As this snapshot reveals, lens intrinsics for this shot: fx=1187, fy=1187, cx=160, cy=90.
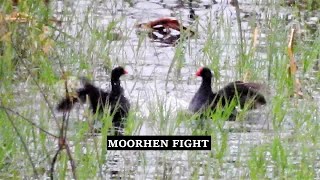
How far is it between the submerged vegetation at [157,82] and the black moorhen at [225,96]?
3.4 inches

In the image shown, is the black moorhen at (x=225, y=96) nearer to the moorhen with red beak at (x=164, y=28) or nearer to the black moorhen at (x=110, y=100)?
the black moorhen at (x=110, y=100)

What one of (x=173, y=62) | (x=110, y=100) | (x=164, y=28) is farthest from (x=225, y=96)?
(x=164, y=28)

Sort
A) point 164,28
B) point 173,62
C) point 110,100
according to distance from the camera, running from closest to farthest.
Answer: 1. point 110,100
2. point 173,62
3. point 164,28

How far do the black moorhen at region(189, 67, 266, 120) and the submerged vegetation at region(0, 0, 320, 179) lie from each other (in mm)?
86

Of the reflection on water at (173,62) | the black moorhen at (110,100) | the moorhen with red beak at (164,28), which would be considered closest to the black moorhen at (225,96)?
the reflection on water at (173,62)

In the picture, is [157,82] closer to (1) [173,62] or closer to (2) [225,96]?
(1) [173,62]

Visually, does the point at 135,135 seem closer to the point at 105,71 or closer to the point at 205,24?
the point at 105,71

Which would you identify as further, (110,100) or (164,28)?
(164,28)

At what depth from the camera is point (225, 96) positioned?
6.82 meters

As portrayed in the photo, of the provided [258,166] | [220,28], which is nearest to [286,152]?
[258,166]

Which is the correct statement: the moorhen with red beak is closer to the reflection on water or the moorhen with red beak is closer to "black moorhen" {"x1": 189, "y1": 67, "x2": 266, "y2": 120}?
the reflection on water

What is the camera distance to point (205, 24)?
29.0 ft

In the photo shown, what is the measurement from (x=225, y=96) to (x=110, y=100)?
0.66m

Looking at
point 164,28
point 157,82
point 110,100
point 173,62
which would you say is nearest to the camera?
point 110,100
